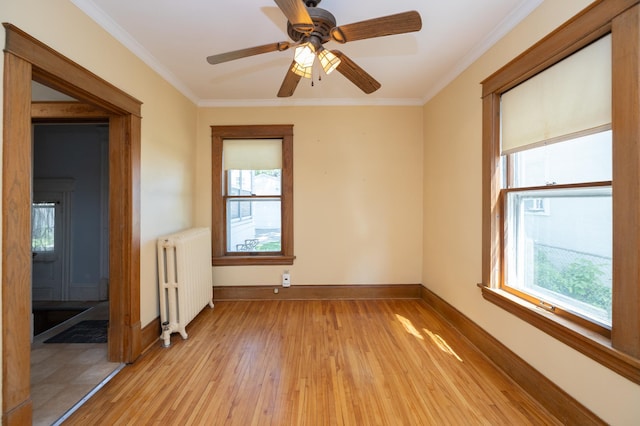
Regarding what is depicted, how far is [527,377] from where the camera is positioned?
185 centimetres

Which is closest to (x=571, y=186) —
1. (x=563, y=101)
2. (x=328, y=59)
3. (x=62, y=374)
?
(x=563, y=101)

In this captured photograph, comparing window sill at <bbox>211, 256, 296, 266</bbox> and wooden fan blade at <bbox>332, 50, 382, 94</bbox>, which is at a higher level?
wooden fan blade at <bbox>332, 50, 382, 94</bbox>

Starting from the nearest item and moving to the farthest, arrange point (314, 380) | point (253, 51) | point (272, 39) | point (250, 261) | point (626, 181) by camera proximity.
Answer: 1. point (626, 181)
2. point (253, 51)
3. point (314, 380)
4. point (272, 39)
5. point (250, 261)

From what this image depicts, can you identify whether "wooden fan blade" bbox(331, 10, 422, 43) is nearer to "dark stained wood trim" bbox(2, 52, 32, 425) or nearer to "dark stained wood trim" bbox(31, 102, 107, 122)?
"dark stained wood trim" bbox(2, 52, 32, 425)

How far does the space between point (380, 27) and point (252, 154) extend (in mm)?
2501

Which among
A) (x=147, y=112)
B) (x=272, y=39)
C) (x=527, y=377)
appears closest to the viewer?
(x=527, y=377)

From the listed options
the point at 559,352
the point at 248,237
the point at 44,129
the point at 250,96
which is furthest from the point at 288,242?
the point at 44,129

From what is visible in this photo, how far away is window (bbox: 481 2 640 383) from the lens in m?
1.31

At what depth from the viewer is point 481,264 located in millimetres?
2379

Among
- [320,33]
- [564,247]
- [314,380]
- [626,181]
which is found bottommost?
[314,380]

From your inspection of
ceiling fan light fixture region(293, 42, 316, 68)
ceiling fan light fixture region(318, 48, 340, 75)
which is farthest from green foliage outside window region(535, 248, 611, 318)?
ceiling fan light fixture region(293, 42, 316, 68)

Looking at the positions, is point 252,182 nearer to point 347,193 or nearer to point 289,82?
point 347,193

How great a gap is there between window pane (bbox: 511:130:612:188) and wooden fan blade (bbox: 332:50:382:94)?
1.24m

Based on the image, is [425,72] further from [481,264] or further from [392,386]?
[392,386]
